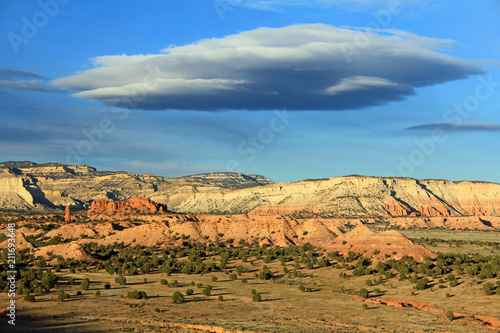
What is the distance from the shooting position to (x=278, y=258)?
231 feet

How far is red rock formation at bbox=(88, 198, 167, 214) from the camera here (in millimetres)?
132375

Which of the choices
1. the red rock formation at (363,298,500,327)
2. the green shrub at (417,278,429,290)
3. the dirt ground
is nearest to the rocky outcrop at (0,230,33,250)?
the dirt ground

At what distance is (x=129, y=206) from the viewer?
134 m

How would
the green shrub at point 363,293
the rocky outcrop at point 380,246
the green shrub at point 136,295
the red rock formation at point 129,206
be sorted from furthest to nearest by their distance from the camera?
the red rock formation at point 129,206, the rocky outcrop at point 380,246, the green shrub at point 363,293, the green shrub at point 136,295

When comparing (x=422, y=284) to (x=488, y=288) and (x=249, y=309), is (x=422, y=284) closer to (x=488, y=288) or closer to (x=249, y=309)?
(x=488, y=288)

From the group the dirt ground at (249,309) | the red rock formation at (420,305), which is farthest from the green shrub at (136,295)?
the red rock formation at (420,305)

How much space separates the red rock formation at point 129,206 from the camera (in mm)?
132375

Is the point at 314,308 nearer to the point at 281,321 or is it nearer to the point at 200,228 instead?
the point at 281,321

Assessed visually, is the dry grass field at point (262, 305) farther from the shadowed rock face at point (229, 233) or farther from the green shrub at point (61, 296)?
the shadowed rock face at point (229, 233)

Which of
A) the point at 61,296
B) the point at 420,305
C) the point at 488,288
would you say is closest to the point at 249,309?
the point at 420,305

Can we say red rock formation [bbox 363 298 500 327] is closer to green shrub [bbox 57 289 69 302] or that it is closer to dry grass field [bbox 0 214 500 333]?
dry grass field [bbox 0 214 500 333]

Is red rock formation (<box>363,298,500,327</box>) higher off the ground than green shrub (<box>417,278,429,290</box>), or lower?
lower

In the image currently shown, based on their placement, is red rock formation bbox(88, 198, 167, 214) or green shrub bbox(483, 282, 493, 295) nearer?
green shrub bbox(483, 282, 493, 295)

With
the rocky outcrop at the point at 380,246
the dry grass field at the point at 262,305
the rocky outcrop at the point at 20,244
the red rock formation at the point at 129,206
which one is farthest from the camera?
the red rock formation at the point at 129,206
